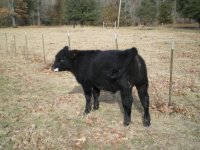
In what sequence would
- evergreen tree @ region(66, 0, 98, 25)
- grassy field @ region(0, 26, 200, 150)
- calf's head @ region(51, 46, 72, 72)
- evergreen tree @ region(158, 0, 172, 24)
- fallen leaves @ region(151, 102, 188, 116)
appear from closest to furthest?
1. grassy field @ region(0, 26, 200, 150)
2. calf's head @ region(51, 46, 72, 72)
3. fallen leaves @ region(151, 102, 188, 116)
4. evergreen tree @ region(158, 0, 172, 24)
5. evergreen tree @ region(66, 0, 98, 25)

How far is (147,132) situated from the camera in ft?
25.1

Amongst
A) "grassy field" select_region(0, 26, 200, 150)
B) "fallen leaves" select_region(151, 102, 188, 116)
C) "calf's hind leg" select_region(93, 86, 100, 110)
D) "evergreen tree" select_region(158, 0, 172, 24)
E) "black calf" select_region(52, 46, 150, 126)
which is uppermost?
"evergreen tree" select_region(158, 0, 172, 24)

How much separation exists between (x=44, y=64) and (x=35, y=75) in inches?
118

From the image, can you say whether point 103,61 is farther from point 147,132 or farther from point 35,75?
point 35,75

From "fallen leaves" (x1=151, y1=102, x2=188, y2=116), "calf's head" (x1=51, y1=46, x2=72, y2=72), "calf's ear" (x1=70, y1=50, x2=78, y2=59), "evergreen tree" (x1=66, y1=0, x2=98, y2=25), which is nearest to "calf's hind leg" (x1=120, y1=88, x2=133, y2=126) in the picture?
"fallen leaves" (x1=151, y1=102, x2=188, y2=116)

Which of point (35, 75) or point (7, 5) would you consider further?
point (7, 5)

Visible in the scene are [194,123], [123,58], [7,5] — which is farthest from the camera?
[7,5]

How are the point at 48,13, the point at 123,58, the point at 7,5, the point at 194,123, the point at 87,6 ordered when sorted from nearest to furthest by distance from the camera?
1. the point at 123,58
2. the point at 194,123
3. the point at 87,6
4. the point at 7,5
5. the point at 48,13

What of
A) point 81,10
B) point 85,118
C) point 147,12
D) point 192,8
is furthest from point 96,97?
point 147,12

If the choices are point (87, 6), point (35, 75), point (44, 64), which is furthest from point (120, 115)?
point (87, 6)

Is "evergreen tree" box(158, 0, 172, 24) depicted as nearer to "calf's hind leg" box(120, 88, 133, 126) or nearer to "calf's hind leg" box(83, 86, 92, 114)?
"calf's hind leg" box(83, 86, 92, 114)

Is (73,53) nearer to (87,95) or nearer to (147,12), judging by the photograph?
(87,95)

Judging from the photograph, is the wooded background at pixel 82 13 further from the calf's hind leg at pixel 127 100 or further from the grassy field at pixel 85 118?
the calf's hind leg at pixel 127 100

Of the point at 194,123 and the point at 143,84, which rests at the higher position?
the point at 143,84
